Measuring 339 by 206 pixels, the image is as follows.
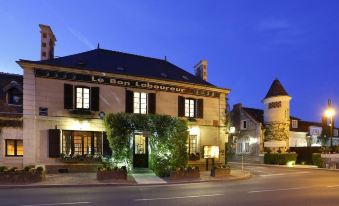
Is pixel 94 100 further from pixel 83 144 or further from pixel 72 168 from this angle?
pixel 72 168

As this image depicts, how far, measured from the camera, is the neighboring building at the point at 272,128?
3806 cm

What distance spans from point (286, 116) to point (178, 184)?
24.7 meters

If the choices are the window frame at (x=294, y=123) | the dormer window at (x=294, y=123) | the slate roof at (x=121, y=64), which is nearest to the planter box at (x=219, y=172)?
the slate roof at (x=121, y=64)

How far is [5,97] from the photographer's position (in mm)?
21000

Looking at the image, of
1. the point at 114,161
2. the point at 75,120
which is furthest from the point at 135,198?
the point at 75,120

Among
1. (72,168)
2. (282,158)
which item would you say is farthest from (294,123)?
(72,168)

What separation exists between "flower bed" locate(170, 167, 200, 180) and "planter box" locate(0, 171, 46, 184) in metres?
6.88

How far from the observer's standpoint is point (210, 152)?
73.2 ft

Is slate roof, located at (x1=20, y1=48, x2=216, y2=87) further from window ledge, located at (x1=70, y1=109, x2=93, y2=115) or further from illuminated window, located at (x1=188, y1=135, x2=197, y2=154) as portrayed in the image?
illuminated window, located at (x1=188, y1=135, x2=197, y2=154)

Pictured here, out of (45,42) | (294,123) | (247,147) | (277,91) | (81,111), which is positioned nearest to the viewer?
(81,111)

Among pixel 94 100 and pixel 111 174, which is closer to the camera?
pixel 111 174

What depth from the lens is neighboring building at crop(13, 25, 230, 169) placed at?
20.3 metres

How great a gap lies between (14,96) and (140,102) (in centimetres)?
789

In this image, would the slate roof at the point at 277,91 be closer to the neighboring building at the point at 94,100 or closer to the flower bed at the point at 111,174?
the neighboring building at the point at 94,100
